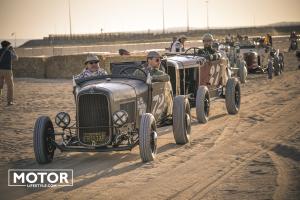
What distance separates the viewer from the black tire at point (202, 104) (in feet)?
44.9

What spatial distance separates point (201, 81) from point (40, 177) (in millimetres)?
7098

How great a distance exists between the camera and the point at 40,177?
358 inches

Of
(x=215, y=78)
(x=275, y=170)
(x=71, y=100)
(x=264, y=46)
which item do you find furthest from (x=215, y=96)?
(x=264, y=46)

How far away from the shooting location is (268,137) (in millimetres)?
11758

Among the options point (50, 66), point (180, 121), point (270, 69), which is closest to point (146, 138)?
point (180, 121)

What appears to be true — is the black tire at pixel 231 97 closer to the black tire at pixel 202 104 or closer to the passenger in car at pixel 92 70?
the black tire at pixel 202 104

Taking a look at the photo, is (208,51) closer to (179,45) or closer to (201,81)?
(201,81)

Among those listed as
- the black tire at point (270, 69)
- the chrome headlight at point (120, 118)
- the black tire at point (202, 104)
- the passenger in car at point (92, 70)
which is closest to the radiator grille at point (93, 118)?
the chrome headlight at point (120, 118)

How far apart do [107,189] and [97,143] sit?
6.36ft

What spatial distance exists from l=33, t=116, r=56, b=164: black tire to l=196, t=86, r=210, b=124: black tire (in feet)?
14.6

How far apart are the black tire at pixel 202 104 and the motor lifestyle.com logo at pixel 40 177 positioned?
4.86 m

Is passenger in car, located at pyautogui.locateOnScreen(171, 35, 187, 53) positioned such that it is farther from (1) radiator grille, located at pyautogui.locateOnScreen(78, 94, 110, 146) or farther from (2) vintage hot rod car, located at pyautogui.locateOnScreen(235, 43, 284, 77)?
(2) vintage hot rod car, located at pyautogui.locateOnScreen(235, 43, 284, 77)

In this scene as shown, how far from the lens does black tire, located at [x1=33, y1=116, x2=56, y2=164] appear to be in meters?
9.87

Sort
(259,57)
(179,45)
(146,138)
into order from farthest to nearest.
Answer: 1. (259,57)
2. (179,45)
3. (146,138)
